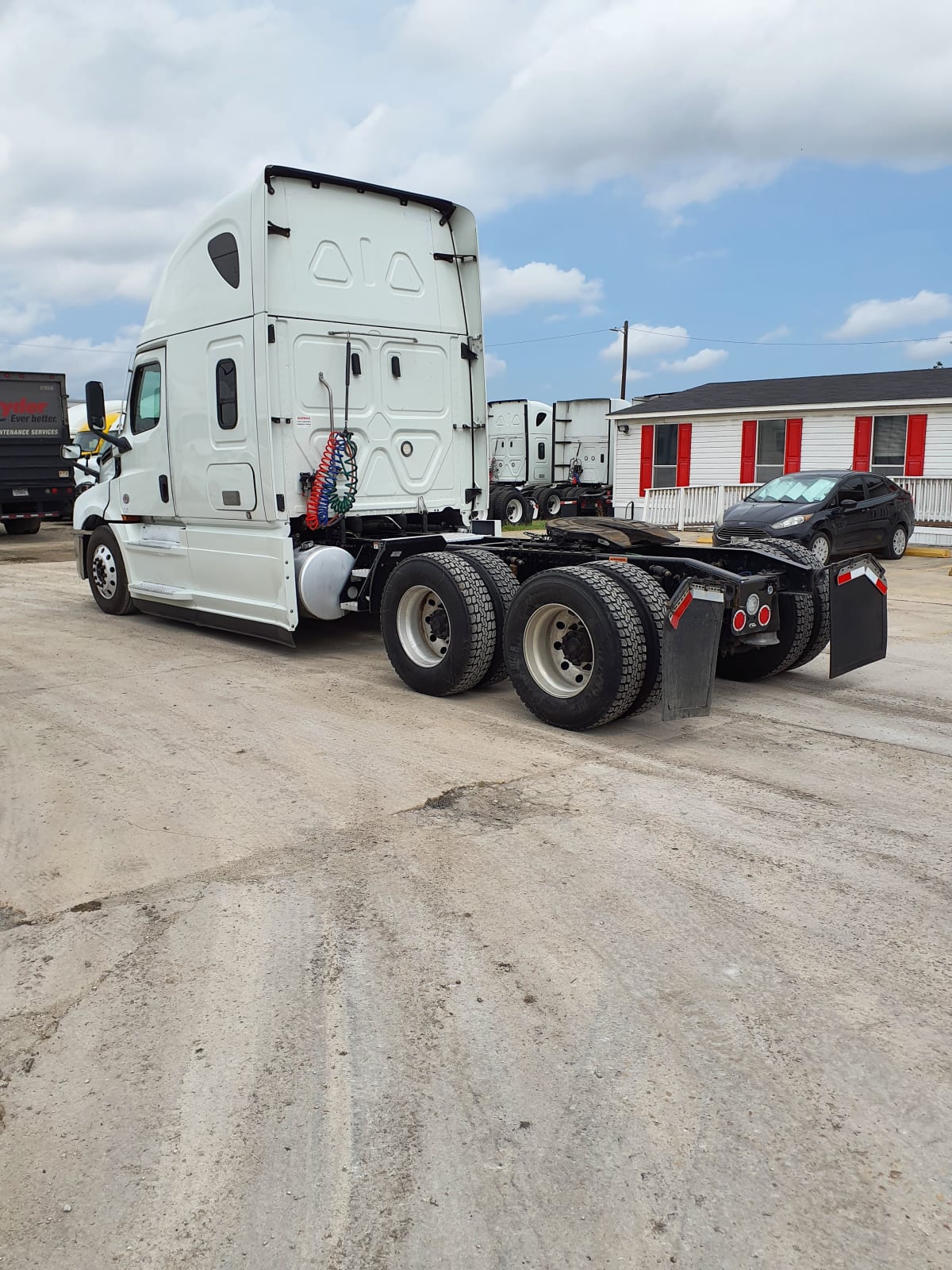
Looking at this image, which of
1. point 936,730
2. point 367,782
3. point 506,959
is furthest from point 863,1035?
point 936,730

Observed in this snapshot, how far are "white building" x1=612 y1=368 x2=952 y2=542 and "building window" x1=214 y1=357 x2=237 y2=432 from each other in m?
13.7

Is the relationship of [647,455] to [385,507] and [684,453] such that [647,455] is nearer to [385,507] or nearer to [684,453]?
[684,453]

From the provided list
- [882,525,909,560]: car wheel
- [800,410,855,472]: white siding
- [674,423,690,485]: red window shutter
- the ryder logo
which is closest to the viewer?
[882,525,909,560]: car wheel

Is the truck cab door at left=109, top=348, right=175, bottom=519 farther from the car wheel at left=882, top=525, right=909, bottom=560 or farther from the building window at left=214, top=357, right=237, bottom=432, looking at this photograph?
the car wheel at left=882, top=525, right=909, bottom=560

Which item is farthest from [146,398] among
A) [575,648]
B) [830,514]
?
[830,514]

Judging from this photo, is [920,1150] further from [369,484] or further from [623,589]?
[369,484]

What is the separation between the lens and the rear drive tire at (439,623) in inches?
268

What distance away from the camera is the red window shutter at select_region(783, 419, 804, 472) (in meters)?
24.9

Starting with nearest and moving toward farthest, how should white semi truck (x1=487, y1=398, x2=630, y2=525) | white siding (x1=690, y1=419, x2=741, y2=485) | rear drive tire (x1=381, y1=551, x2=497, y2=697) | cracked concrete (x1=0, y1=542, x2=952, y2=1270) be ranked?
1. cracked concrete (x1=0, y1=542, x2=952, y2=1270)
2. rear drive tire (x1=381, y1=551, x2=497, y2=697)
3. white siding (x1=690, y1=419, x2=741, y2=485)
4. white semi truck (x1=487, y1=398, x2=630, y2=525)

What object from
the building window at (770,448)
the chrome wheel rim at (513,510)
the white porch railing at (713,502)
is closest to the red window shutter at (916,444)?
the white porch railing at (713,502)

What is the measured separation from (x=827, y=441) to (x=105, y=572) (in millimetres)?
18962

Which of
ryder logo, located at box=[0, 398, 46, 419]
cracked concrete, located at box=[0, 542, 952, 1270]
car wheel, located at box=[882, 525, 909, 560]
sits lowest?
cracked concrete, located at box=[0, 542, 952, 1270]

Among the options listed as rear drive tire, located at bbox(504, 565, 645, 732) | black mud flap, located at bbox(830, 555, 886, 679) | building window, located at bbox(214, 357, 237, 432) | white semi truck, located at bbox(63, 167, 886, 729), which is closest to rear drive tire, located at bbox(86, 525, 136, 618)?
white semi truck, located at bbox(63, 167, 886, 729)

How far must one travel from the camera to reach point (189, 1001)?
3211mm
